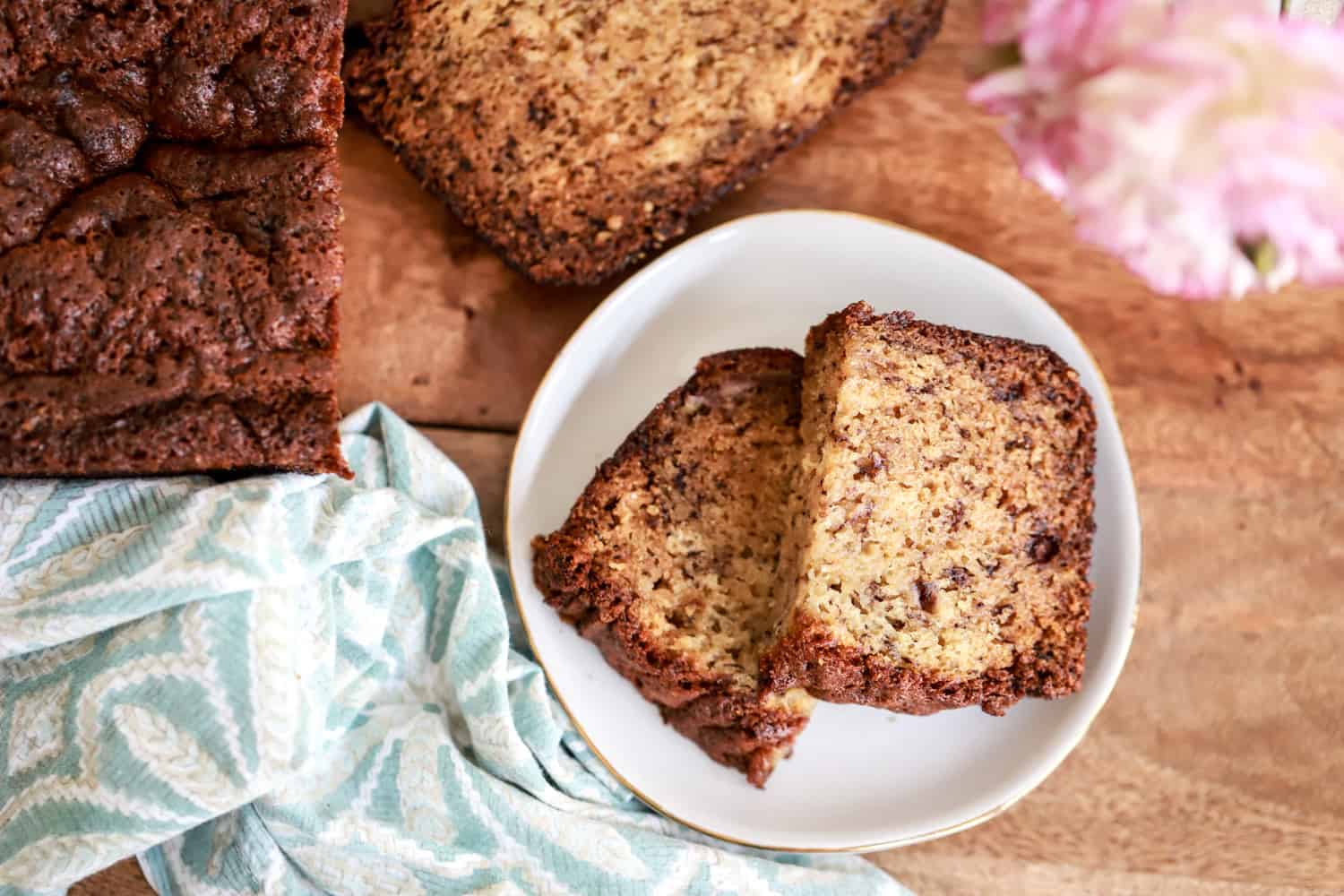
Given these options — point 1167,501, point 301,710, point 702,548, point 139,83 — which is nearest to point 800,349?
point 702,548

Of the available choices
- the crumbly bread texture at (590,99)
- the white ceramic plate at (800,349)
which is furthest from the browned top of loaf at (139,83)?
the white ceramic plate at (800,349)

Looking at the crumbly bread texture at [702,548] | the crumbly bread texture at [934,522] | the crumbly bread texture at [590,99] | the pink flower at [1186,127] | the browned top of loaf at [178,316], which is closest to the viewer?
the pink flower at [1186,127]

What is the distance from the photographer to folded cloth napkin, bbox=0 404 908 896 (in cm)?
204

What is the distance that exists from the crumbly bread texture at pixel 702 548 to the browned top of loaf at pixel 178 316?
55cm

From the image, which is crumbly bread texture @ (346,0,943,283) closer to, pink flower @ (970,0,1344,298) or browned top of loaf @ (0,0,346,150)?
browned top of loaf @ (0,0,346,150)

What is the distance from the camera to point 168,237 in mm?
1812

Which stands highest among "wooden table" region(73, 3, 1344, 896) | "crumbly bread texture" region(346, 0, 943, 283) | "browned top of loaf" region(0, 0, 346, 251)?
"browned top of loaf" region(0, 0, 346, 251)

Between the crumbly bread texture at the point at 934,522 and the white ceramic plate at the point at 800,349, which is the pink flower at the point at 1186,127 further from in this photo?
the white ceramic plate at the point at 800,349

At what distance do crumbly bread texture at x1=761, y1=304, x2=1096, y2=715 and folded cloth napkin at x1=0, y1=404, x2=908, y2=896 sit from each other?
0.54 m

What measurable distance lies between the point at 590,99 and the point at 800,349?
2.20 ft

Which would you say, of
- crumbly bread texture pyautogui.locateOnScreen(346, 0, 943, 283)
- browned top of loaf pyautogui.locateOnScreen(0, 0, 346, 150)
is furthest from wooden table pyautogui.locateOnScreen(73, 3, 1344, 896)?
browned top of loaf pyautogui.locateOnScreen(0, 0, 346, 150)

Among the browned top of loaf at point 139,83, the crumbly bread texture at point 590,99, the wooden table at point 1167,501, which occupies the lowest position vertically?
the wooden table at point 1167,501

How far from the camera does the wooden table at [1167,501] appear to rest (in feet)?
8.05

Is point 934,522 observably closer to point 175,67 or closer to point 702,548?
point 702,548
